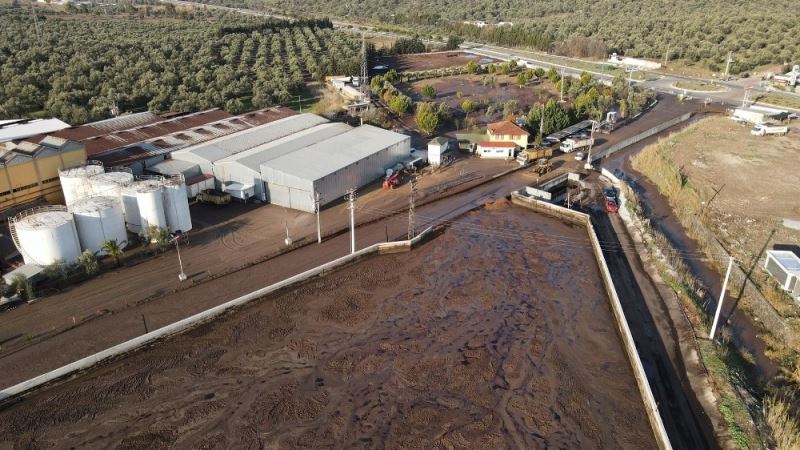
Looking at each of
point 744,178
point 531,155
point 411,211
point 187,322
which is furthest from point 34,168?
point 744,178

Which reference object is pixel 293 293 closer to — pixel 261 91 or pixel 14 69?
pixel 261 91

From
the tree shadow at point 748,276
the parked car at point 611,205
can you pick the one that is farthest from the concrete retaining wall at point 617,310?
the tree shadow at point 748,276

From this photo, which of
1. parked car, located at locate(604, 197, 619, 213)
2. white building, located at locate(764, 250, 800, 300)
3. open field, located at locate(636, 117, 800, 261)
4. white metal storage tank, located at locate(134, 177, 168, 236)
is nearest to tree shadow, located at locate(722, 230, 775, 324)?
open field, located at locate(636, 117, 800, 261)

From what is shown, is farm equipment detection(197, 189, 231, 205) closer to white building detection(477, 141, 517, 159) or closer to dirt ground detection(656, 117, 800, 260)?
white building detection(477, 141, 517, 159)

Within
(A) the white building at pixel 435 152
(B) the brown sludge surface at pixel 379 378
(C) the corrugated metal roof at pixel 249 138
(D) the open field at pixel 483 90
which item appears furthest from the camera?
(D) the open field at pixel 483 90

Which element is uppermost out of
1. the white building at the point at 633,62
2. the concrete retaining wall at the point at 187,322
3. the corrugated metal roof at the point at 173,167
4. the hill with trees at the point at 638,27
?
the hill with trees at the point at 638,27

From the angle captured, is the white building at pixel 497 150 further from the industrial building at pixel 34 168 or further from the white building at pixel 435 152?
the industrial building at pixel 34 168

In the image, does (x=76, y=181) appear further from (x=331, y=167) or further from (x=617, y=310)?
(x=617, y=310)
